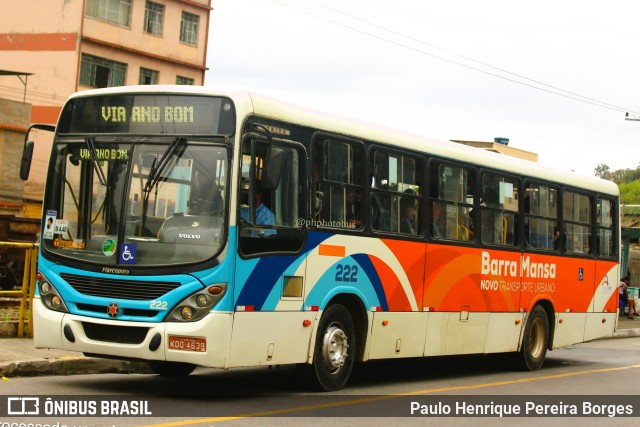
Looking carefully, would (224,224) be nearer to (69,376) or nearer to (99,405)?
(99,405)

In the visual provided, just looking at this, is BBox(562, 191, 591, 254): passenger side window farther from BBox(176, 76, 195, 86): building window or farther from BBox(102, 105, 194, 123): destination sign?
BBox(176, 76, 195, 86): building window

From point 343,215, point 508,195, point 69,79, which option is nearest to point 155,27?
point 69,79

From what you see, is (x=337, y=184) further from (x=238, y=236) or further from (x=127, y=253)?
(x=127, y=253)

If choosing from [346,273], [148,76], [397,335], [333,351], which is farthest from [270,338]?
[148,76]

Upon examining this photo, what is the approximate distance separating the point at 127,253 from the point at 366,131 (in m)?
3.73

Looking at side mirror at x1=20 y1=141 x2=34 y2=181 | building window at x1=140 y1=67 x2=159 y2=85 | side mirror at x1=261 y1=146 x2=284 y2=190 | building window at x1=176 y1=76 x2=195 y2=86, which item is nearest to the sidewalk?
side mirror at x1=20 y1=141 x2=34 y2=181

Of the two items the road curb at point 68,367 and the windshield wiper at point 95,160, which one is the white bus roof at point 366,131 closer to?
the windshield wiper at point 95,160

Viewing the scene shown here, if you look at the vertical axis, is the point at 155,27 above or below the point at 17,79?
above

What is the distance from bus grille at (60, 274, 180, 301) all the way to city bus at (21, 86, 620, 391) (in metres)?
0.01

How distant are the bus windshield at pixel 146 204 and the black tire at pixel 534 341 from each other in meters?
7.90

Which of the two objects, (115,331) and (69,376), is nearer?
(115,331)

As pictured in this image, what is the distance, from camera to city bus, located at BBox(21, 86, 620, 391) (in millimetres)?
10195

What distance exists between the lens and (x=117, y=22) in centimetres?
4888

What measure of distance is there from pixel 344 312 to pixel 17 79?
39.7m
